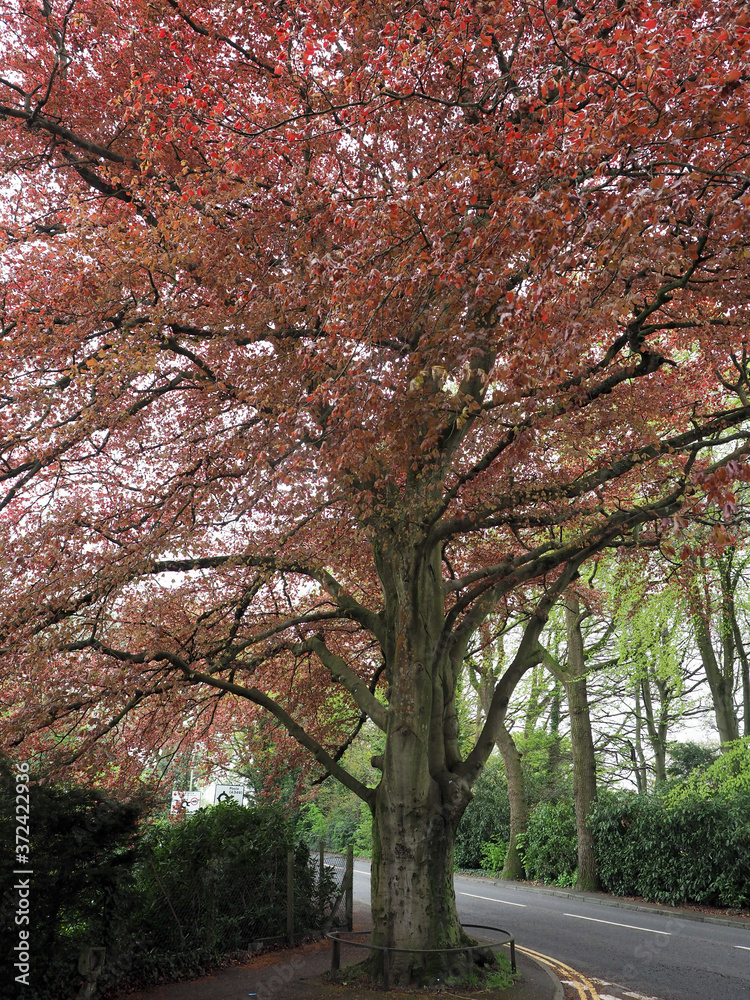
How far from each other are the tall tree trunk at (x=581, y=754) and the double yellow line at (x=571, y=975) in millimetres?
8141

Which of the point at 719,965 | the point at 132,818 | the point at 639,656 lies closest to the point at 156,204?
the point at 132,818

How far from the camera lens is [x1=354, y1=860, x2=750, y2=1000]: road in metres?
8.77

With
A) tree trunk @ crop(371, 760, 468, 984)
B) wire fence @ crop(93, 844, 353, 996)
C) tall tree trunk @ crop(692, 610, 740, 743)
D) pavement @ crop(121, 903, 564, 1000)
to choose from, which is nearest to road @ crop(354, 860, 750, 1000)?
pavement @ crop(121, 903, 564, 1000)

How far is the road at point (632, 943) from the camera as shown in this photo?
8.77 m

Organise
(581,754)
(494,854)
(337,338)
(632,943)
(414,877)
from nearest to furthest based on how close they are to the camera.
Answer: (337,338)
(414,877)
(632,943)
(581,754)
(494,854)

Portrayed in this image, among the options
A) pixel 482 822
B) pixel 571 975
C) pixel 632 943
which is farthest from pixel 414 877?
pixel 482 822

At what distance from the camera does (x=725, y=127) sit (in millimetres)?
4930

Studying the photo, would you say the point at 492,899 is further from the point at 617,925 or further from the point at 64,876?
the point at 64,876

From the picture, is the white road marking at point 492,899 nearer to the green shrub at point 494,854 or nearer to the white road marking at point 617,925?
the white road marking at point 617,925

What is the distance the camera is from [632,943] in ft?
37.3

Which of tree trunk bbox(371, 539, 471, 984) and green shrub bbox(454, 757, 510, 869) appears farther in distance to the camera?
green shrub bbox(454, 757, 510, 869)

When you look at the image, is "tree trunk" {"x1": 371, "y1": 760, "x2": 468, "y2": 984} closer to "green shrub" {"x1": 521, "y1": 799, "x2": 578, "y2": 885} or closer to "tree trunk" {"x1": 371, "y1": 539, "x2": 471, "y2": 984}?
"tree trunk" {"x1": 371, "y1": 539, "x2": 471, "y2": 984}

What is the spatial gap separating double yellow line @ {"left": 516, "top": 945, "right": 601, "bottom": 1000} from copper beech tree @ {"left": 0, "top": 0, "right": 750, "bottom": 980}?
5.76 ft

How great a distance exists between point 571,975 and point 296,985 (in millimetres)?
3680
